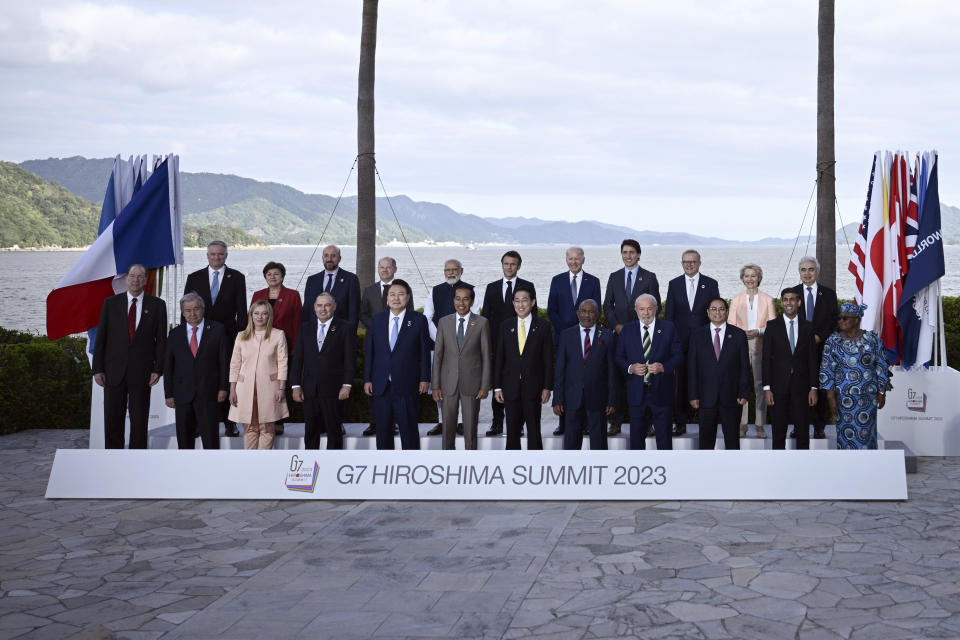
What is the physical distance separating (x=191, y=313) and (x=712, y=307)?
431cm

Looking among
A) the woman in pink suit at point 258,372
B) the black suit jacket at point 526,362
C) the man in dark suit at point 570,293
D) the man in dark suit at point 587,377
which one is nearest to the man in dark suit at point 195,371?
the woman in pink suit at point 258,372

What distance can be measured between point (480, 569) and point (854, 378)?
404cm

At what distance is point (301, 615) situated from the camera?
464 cm

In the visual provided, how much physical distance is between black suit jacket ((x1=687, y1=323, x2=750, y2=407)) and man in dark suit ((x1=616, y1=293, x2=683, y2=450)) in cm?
20

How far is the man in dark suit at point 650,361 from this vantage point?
7.68 m

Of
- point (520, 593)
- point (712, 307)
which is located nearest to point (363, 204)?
point (712, 307)

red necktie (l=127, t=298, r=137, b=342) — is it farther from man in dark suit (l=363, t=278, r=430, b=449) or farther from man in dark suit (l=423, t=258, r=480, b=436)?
man in dark suit (l=423, t=258, r=480, b=436)

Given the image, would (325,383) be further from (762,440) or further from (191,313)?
(762,440)

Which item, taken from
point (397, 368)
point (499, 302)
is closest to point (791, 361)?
point (499, 302)

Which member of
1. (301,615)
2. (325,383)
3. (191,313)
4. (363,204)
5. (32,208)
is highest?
(32,208)

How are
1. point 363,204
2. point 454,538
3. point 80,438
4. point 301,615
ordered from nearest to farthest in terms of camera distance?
point 301,615
point 454,538
point 80,438
point 363,204

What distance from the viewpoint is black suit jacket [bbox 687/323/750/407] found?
304 inches

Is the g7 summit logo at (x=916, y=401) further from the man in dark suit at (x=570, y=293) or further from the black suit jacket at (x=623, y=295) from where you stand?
the man in dark suit at (x=570, y=293)

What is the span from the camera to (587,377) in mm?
7691
